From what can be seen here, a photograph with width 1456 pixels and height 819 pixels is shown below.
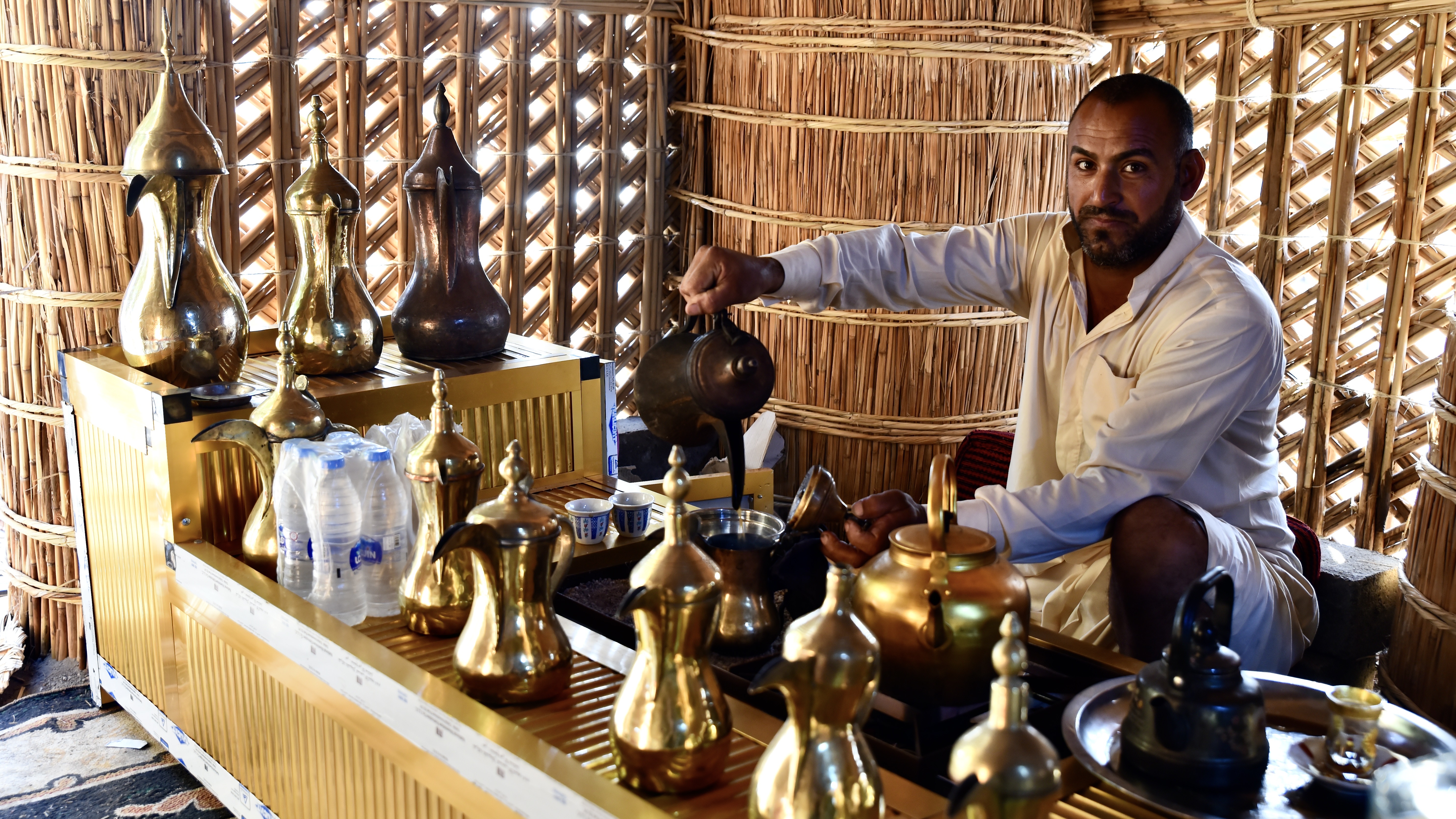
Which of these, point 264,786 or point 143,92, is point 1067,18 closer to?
point 143,92

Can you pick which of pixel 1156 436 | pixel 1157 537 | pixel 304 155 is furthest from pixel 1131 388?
pixel 304 155

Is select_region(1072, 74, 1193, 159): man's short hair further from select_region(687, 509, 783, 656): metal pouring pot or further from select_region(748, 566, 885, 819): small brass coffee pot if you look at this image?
select_region(748, 566, 885, 819): small brass coffee pot

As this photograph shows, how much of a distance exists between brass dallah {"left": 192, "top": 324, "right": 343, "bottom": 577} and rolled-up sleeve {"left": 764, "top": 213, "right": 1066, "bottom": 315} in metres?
0.93

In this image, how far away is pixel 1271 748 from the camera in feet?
3.98

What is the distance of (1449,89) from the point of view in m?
2.51

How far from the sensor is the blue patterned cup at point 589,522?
186cm

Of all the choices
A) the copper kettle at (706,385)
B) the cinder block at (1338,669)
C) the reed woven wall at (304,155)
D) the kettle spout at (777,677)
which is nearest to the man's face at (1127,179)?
the copper kettle at (706,385)

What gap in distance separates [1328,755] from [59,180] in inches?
90.0

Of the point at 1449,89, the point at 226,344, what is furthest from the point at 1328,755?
the point at 1449,89

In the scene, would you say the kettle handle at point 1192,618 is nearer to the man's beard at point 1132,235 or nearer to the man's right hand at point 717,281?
the man's right hand at point 717,281

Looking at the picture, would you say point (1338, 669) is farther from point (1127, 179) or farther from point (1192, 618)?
point (1192, 618)

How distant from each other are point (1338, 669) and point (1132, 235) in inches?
38.5

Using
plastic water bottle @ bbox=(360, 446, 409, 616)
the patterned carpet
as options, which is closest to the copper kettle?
plastic water bottle @ bbox=(360, 446, 409, 616)

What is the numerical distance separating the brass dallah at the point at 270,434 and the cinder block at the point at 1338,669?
182 cm
